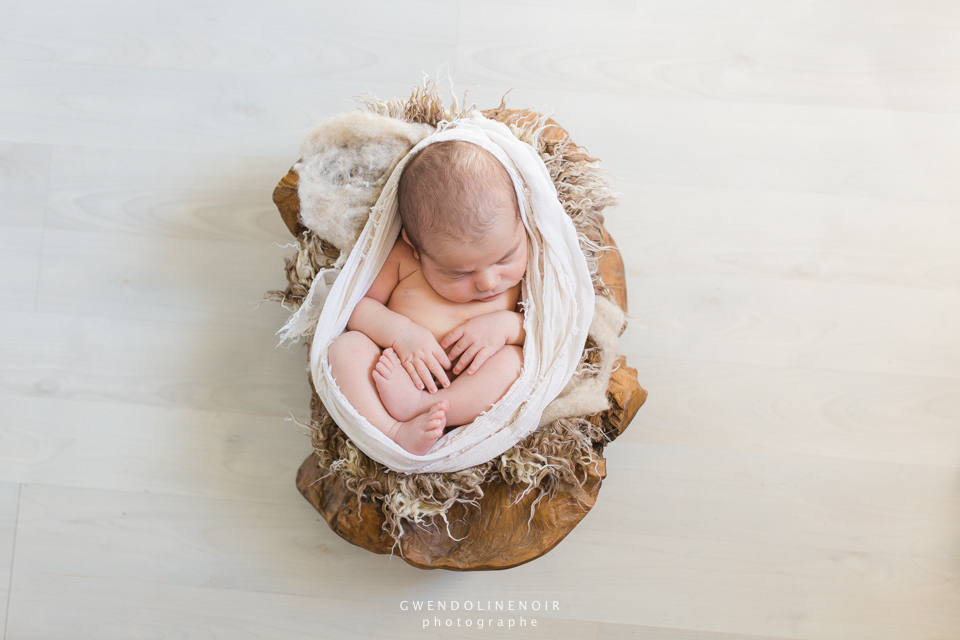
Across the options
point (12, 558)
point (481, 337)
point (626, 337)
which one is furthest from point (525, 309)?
point (12, 558)

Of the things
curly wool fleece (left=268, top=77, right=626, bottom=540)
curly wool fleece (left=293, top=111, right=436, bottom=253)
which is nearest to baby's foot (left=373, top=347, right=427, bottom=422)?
curly wool fleece (left=268, top=77, right=626, bottom=540)

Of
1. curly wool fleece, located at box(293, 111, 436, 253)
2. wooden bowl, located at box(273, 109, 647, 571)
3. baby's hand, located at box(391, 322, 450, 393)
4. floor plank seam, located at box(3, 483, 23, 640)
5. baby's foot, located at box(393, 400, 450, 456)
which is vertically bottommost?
floor plank seam, located at box(3, 483, 23, 640)

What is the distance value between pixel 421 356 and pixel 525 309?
0.20m

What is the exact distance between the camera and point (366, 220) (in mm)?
1104

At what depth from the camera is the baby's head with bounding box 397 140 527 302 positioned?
96cm

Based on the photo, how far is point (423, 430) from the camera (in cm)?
101

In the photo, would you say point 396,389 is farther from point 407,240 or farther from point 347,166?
point 347,166

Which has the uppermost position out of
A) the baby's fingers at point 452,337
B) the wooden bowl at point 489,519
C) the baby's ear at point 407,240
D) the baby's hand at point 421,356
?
the baby's ear at point 407,240

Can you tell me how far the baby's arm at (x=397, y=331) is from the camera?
1047 millimetres

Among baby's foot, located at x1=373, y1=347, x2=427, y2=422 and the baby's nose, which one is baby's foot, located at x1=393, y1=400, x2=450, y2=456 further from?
the baby's nose

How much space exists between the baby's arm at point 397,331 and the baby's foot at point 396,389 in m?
0.01

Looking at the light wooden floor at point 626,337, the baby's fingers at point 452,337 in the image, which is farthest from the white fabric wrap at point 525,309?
the light wooden floor at point 626,337

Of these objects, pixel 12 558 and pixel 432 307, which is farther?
pixel 12 558

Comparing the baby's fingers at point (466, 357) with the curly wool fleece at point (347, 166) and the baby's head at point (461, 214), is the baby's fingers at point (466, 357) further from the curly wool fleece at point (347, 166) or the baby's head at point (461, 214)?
the curly wool fleece at point (347, 166)
